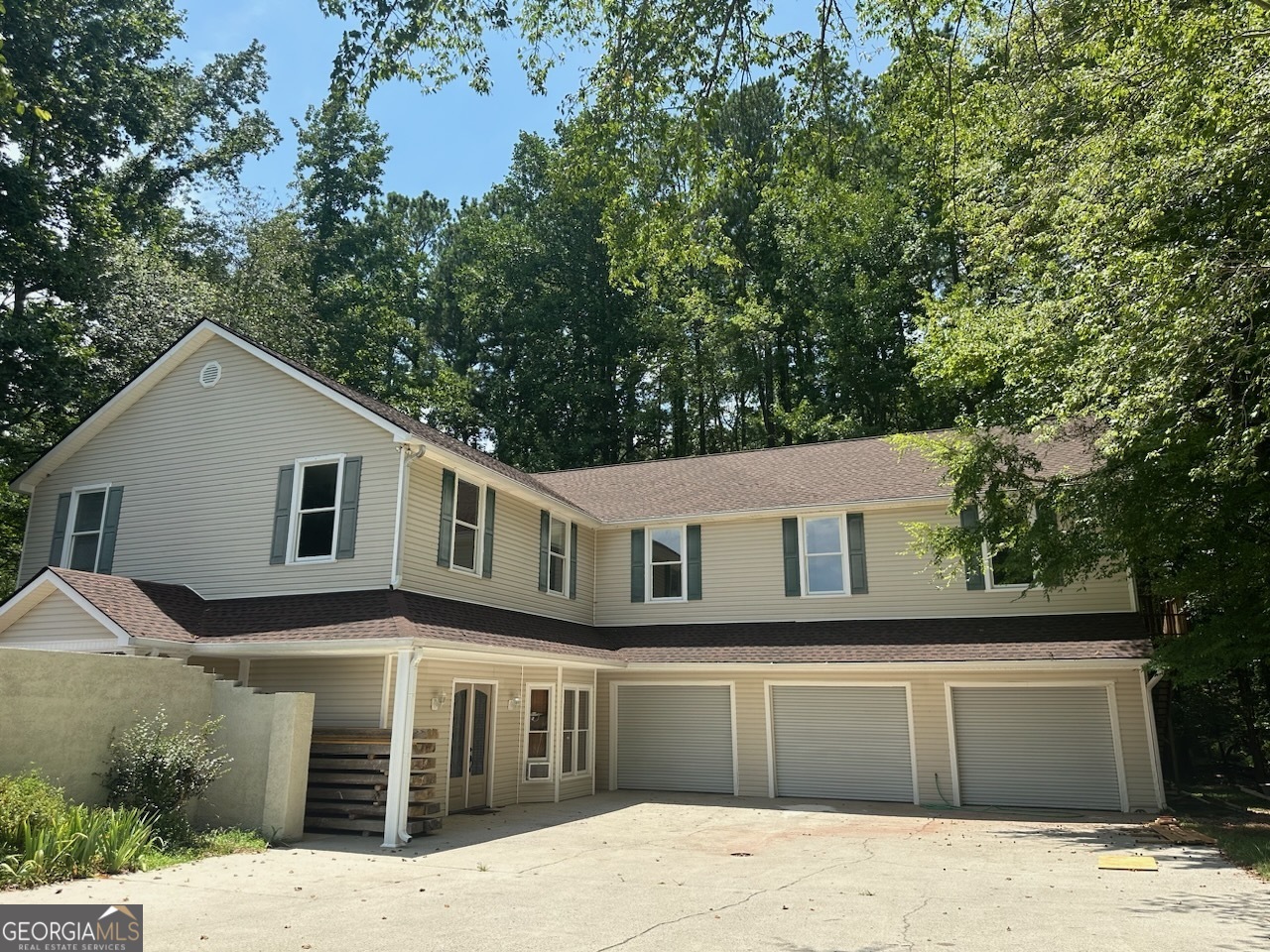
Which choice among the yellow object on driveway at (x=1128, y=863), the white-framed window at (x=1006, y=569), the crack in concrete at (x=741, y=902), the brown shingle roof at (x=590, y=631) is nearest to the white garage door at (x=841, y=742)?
the brown shingle roof at (x=590, y=631)

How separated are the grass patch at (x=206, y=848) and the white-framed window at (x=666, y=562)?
979 centimetres

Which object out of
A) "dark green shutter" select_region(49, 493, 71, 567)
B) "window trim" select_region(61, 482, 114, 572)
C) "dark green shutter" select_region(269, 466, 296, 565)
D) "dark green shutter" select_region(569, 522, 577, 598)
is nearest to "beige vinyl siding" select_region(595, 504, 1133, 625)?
"dark green shutter" select_region(569, 522, 577, 598)

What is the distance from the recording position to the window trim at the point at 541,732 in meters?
16.0

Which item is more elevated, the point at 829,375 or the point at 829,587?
the point at 829,375

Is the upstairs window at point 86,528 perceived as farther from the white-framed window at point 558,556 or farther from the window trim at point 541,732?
the white-framed window at point 558,556

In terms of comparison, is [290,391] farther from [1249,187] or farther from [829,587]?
[1249,187]

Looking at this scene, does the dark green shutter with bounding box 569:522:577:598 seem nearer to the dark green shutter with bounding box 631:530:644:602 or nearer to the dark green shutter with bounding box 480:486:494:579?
the dark green shutter with bounding box 631:530:644:602

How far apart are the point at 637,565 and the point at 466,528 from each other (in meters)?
5.06

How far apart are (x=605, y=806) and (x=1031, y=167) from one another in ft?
43.3

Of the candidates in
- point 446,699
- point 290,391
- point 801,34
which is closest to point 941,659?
point 446,699

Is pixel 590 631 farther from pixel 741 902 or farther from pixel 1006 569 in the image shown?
pixel 741 902

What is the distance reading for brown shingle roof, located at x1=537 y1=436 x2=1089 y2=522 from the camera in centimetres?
1802

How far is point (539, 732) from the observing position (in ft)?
53.5

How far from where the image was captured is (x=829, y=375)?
32.7 meters
